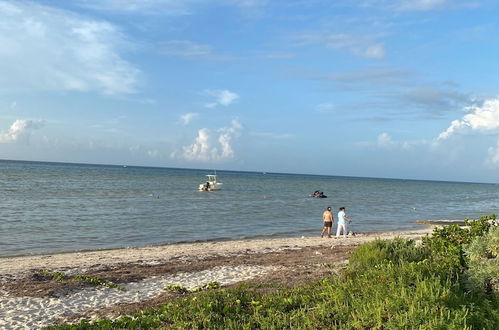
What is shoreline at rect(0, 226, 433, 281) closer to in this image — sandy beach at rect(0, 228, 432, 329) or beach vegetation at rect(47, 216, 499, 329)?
sandy beach at rect(0, 228, 432, 329)

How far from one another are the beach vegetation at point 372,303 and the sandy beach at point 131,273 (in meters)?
1.89

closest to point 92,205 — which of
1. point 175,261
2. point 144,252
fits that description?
point 144,252

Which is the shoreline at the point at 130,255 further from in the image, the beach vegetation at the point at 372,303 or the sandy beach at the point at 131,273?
the beach vegetation at the point at 372,303

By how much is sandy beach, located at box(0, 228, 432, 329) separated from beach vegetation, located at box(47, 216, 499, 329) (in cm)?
189

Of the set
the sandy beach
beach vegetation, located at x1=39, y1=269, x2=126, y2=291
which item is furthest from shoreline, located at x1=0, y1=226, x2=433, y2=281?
beach vegetation, located at x1=39, y1=269, x2=126, y2=291

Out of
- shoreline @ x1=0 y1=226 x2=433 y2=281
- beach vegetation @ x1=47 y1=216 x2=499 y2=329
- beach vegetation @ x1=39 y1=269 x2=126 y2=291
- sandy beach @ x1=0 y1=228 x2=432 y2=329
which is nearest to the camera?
beach vegetation @ x1=47 y1=216 x2=499 y2=329

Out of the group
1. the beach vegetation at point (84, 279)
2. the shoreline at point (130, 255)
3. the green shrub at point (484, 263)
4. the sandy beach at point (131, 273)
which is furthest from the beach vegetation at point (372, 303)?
the shoreline at point (130, 255)

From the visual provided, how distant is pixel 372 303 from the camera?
5.28 metres

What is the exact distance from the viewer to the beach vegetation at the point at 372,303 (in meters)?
5.00

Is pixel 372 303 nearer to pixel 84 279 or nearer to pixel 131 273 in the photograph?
pixel 84 279

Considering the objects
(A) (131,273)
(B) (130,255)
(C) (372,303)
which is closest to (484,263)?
(C) (372,303)

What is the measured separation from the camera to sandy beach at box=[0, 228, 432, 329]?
336 inches

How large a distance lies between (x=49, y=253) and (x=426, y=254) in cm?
1474

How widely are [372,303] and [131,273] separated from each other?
27.3ft
